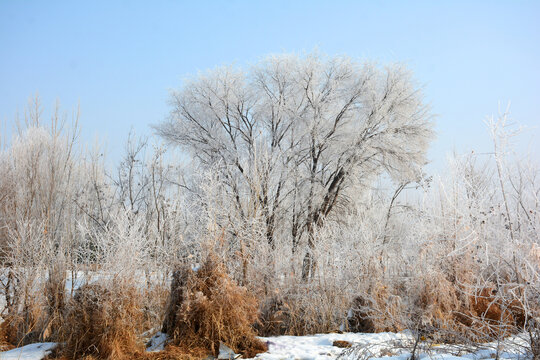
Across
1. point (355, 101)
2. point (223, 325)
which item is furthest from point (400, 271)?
point (355, 101)

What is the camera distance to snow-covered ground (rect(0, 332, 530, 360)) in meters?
4.64

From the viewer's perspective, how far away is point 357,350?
482 centimetres

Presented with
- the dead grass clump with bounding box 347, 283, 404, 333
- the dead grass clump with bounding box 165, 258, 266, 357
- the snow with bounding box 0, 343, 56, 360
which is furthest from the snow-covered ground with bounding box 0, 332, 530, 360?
the dead grass clump with bounding box 347, 283, 404, 333

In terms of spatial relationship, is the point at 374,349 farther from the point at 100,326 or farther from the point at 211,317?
the point at 100,326

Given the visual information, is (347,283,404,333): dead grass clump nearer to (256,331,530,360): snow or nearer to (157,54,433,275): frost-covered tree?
(256,331,530,360): snow

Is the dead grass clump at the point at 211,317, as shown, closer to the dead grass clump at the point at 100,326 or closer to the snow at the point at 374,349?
the snow at the point at 374,349

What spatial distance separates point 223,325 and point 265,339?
73 cm

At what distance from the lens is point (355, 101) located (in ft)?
53.6

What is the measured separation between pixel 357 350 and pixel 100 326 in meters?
3.12

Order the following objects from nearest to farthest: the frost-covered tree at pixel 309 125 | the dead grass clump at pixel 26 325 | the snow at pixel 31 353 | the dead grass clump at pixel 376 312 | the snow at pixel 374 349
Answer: the snow at pixel 374 349, the snow at pixel 31 353, the dead grass clump at pixel 26 325, the dead grass clump at pixel 376 312, the frost-covered tree at pixel 309 125

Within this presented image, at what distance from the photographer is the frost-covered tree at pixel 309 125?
→ 15.4 m

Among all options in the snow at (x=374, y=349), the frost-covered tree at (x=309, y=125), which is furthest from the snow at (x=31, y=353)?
the frost-covered tree at (x=309, y=125)

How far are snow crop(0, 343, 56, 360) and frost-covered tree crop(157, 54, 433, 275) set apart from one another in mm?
9955

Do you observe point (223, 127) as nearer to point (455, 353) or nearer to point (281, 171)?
point (281, 171)
